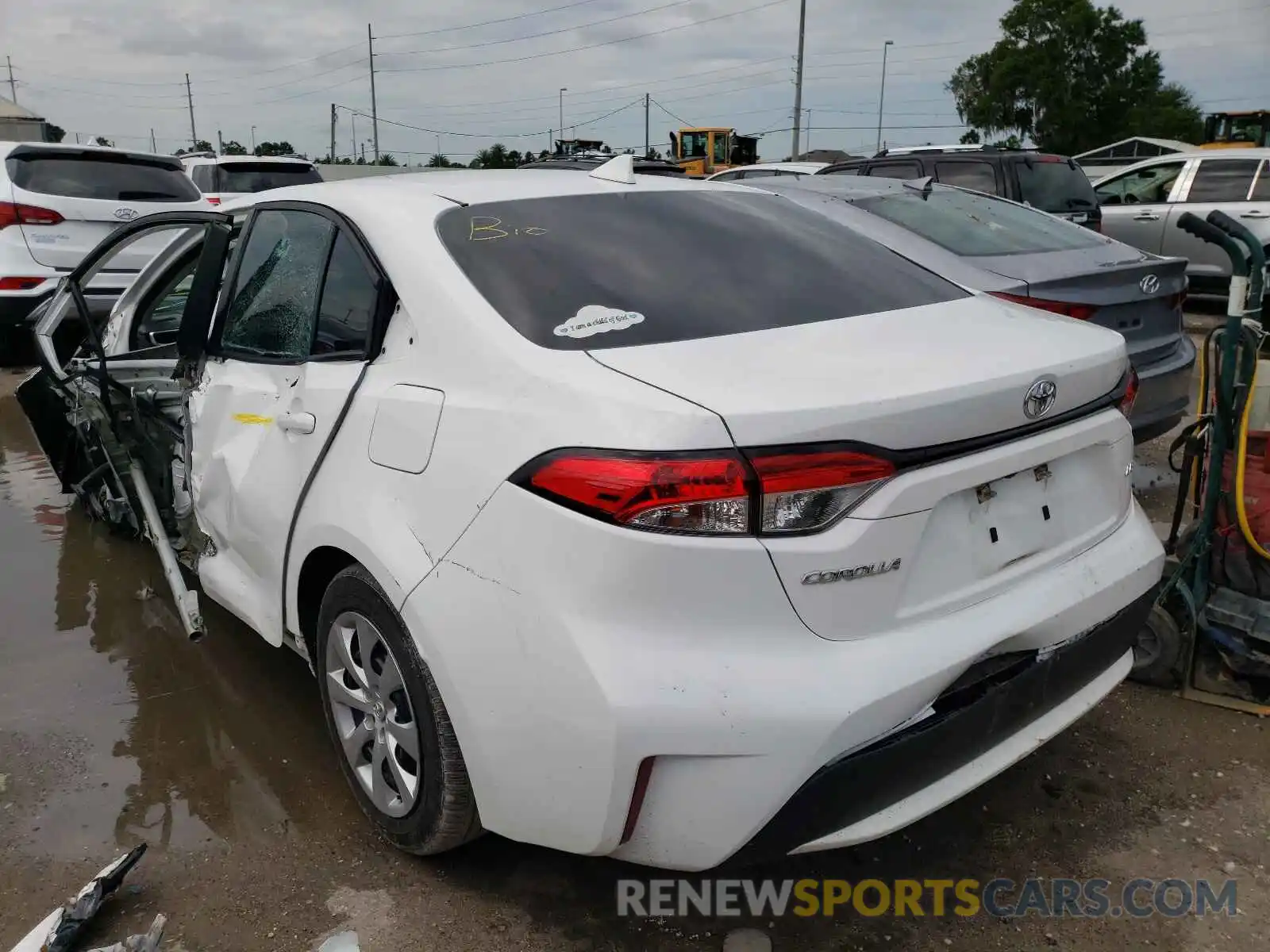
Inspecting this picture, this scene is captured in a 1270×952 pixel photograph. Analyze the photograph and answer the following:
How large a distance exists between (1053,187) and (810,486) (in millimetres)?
8431

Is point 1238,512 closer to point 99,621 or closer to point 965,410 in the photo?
point 965,410

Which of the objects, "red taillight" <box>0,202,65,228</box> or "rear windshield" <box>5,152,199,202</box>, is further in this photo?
"rear windshield" <box>5,152,199,202</box>

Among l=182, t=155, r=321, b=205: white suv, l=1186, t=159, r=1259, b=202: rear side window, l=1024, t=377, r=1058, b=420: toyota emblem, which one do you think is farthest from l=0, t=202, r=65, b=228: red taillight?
l=1186, t=159, r=1259, b=202: rear side window

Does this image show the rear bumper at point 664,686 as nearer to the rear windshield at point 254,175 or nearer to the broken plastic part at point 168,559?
the broken plastic part at point 168,559

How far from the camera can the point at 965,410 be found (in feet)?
6.31

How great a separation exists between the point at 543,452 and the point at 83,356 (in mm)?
3453

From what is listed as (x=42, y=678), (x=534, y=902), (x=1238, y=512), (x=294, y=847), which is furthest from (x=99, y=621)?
(x=1238, y=512)

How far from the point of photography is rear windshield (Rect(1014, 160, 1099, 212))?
879 cm

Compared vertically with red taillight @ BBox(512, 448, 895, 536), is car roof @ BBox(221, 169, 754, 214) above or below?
above

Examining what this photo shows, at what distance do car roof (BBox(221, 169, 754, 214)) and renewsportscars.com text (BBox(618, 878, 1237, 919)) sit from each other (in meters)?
1.78

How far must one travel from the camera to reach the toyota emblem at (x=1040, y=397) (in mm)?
2059

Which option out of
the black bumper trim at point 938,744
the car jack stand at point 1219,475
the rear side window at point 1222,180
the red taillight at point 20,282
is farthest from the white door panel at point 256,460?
the rear side window at point 1222,180

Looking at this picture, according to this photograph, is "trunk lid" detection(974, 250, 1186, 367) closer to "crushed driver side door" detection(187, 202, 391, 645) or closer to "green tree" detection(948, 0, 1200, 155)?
"crushed driver side door" detection(187, 202, 391, 645)

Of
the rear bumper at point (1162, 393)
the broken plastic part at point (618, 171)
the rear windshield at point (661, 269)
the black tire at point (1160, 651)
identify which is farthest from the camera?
the rear bumper at point (1162, 393)
